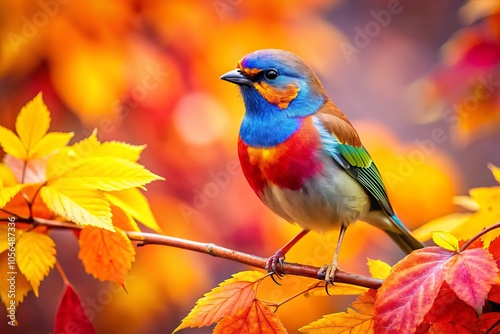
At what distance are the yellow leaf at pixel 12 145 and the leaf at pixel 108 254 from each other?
0.55ft

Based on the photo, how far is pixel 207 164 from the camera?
1.97 metres

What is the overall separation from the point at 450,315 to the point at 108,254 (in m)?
0.49

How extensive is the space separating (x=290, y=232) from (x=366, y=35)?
6.28ft

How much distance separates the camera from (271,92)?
3.97 feet

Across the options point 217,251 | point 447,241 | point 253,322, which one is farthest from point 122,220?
point 447,241

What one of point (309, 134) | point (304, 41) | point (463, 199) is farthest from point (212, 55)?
point (463, 199)

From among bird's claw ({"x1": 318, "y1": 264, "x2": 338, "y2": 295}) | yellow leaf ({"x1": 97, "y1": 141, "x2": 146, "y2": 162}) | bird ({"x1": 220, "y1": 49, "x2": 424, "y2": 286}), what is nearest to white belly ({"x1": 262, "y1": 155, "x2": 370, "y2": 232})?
bird ({"x1": 220, "y1": 49, "x2": 424, "y2": 286})

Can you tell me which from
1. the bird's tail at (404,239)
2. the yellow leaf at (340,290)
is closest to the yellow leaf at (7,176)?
the yellow leaf at (340,290)

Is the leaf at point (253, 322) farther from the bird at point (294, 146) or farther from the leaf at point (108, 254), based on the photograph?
the bird at point (294, 146)

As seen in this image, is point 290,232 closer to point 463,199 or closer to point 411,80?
point 463,199

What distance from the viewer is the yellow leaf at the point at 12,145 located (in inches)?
37.8

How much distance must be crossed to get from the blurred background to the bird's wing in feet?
0.82

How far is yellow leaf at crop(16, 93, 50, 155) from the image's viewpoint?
0.96 meters

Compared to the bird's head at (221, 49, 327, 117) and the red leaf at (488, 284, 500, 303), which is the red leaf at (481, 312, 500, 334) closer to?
the red leaf at (488, 284, 500, 303)
